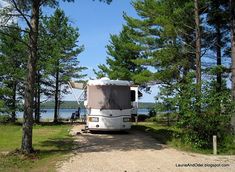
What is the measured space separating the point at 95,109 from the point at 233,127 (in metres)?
7.11

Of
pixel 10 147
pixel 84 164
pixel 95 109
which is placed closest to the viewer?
pixel 84 164

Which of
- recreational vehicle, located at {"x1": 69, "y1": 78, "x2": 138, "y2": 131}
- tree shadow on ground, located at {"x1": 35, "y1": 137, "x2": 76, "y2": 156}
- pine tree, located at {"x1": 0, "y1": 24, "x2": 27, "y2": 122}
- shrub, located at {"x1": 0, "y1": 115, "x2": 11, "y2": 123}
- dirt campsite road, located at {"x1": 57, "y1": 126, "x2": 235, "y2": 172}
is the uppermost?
pine tree, located at {"x1": 0, "y1": 24, "x2": 27, "y2": 122}

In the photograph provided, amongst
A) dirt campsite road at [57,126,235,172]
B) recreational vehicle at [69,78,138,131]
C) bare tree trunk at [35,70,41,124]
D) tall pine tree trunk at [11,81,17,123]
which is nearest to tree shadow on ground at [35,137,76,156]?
dirt campsite road at [57,126,235,172]

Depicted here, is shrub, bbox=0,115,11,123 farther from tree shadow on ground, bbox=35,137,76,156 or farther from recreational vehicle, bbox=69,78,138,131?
tree shadow on ground, bbox=35,137,76,156

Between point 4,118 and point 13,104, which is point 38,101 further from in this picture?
point 4,118

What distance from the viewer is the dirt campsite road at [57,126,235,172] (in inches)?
423

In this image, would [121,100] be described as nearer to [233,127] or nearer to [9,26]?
[233,127]

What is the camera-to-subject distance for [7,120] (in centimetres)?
3159

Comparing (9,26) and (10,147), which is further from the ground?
(9,26)

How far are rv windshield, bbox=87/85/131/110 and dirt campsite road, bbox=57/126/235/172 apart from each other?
4.33 meters

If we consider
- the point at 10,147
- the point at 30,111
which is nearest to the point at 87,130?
the point at 10,147

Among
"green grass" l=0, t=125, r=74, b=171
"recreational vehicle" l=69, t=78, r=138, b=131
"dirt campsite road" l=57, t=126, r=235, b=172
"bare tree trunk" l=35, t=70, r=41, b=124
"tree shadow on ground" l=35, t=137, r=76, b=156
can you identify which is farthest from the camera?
"bare tree trunk" l=35, t=70, r=41, b=124

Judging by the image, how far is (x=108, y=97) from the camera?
20.3 m

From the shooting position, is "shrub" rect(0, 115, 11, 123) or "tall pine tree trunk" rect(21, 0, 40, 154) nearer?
"tall pine tree trunk" rect(21, 0, 40, 154)
